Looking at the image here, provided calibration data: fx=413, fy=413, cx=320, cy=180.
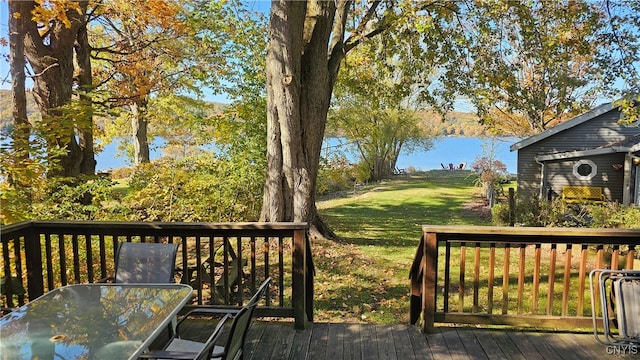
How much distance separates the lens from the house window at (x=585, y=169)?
45.0ft

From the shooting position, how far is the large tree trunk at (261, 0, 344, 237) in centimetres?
691

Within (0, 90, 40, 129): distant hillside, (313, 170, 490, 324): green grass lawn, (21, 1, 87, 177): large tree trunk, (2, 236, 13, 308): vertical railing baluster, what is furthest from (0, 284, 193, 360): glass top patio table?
(21, 1, 87, 177): large tree trunk

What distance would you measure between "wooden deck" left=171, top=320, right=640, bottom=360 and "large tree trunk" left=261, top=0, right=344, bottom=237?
3658 millimetres

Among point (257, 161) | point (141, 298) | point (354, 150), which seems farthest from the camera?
point (354, 150)

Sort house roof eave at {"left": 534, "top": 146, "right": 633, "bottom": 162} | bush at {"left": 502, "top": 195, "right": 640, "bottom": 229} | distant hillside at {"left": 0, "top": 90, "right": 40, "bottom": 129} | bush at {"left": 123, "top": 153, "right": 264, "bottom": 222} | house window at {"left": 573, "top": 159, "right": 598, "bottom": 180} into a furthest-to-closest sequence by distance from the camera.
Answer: house window at {"left": 573, "top": 159, "right": 598, "bottom": 180} < house roof eave at {"left": 534, "top": 146, "right": 633, "bottom": 162} < bush at {"left": 502, "top": 195, "right": 640, "bottom": 229} < bush at {"left": 123, "top": 153, "right": 264, "bottom": 222} < distant hillside at {"left": 0, "top": 90, "right": 40, "bottom": 129}

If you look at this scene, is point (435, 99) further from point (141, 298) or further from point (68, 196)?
point (141, 298)

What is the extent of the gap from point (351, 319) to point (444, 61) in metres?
6.98

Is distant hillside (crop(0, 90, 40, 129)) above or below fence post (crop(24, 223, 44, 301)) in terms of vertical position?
above

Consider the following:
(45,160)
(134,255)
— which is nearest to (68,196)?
(45,160)

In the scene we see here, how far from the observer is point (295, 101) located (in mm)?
7070

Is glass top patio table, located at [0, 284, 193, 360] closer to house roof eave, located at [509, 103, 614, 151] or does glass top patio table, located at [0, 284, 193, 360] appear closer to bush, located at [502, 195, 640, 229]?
bush, located at [502, 195, 640, 229]

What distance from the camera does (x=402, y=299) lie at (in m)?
5.75

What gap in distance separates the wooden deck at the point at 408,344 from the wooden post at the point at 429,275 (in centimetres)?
24

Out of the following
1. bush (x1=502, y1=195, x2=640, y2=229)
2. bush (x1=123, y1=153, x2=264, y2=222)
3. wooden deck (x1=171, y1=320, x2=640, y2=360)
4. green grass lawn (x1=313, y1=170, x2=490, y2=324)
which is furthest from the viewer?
bush (x1=502, y1=195, x2=640, y2=229)
